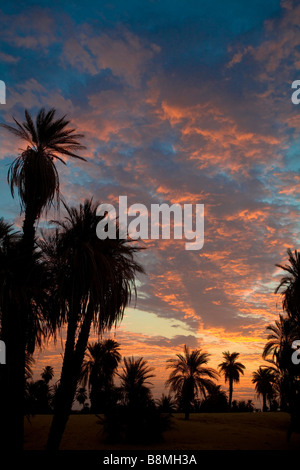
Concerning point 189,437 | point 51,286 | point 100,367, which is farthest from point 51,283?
point 100,367

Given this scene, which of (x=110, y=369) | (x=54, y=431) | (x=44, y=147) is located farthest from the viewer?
(x=110, y=369)

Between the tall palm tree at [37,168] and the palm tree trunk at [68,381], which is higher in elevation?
the tall palm tree at [37,168]

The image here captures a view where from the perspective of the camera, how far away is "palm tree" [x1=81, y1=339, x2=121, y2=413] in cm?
4659

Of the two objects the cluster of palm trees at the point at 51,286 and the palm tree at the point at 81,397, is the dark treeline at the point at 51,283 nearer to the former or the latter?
the cluster of palm trees at the point at 51,286

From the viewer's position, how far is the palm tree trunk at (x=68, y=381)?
47.4 ft

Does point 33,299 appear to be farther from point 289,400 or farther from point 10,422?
point 289,400

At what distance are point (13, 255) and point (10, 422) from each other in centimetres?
670

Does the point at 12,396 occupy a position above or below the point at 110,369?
above

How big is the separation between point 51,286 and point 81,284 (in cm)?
212

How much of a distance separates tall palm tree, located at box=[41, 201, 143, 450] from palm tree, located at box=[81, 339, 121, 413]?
103 feet

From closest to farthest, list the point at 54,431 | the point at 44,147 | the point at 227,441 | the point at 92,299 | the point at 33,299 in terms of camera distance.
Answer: the point at 54,431
the point at 92,299
the point at 33,299
the point at 44,147
the point at 227,441

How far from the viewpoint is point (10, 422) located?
1459 centimetres

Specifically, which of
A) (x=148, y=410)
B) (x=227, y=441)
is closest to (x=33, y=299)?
(x=148, y=410)

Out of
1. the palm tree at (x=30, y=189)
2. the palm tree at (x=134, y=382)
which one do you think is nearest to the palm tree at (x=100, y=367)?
the palm tree at (x=134, y=382)
